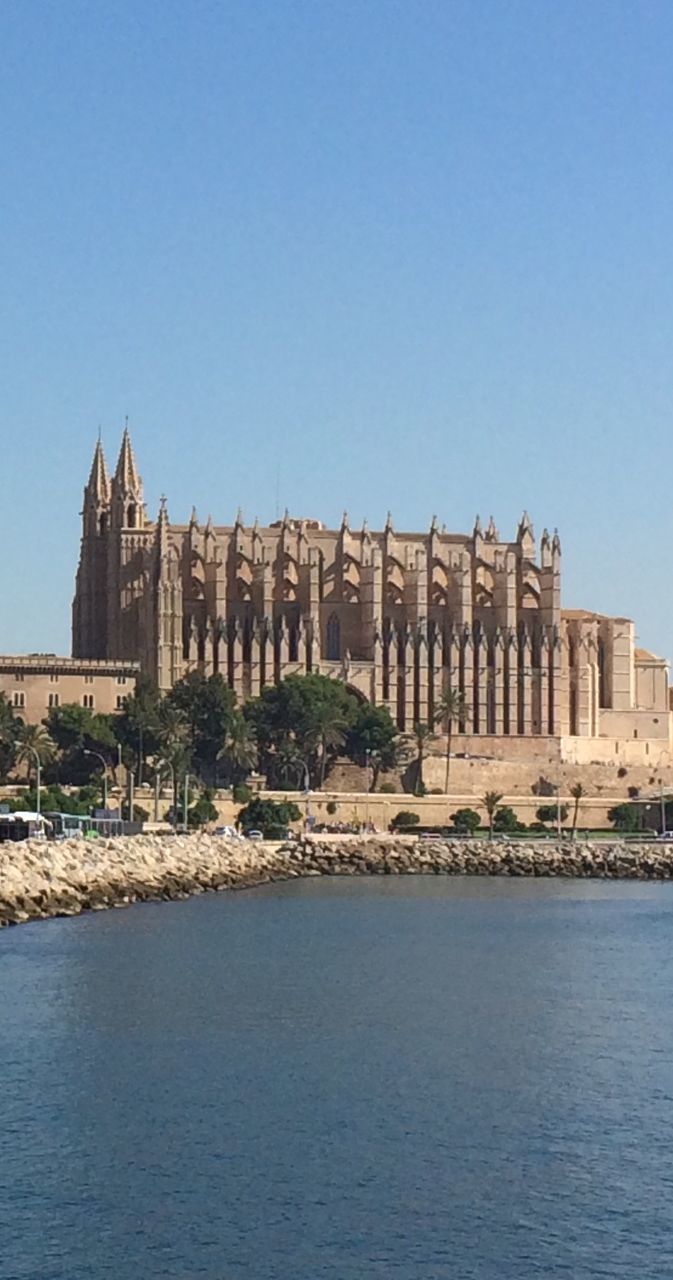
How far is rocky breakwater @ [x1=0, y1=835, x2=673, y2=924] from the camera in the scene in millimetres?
56875

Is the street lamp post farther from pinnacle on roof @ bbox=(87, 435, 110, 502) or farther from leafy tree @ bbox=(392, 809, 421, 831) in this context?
pinnacle on roof @ bbox=(87, 435, 110, 502)

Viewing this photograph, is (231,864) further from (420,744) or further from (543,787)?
(543,787)

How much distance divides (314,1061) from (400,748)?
253ft

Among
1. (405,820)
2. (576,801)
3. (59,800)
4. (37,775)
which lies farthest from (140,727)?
(576,801)

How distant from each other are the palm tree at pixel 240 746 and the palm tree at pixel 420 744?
31.4 ft

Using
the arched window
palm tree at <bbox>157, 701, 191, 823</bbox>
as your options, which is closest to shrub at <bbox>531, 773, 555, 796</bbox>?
the arched window

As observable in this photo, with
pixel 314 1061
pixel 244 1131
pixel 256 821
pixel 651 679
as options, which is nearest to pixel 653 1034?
pixel 314 1061

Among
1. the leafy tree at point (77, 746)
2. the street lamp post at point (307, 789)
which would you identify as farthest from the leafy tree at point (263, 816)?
the leafy tree at point (77, 746)

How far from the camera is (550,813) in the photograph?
347ft

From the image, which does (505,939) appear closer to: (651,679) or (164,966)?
(164,966)

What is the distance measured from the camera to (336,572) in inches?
4692

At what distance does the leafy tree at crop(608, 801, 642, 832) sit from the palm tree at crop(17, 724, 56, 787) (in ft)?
85.7

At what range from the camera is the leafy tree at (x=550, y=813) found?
105625 mm

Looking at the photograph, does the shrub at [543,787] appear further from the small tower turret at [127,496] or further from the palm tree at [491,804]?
the small tower turret at [127,496]
